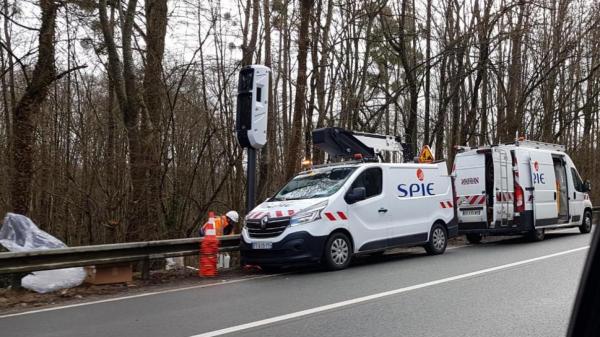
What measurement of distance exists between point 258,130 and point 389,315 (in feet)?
19.9

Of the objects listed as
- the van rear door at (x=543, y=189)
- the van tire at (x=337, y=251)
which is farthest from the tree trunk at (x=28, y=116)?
the van rear door at (x=543, y=189)

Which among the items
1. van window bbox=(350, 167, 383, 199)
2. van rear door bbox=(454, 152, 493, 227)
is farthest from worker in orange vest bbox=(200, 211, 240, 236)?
van rear door bbox=(454, 152, 493, 227)

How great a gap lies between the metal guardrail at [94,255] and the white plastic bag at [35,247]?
1.28ft

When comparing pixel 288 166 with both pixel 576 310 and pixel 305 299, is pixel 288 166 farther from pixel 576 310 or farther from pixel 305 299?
pixel 576 310

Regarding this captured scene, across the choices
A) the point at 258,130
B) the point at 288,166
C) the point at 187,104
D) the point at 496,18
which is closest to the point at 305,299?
the point at 258,130

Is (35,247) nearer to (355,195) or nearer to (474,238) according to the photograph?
(355,195)

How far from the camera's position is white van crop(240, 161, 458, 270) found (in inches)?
391

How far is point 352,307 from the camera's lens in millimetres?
6832

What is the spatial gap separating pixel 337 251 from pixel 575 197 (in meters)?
10.2

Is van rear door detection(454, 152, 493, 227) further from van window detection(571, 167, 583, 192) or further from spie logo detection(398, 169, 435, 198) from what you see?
van window detection(571, 167, 583, 192)

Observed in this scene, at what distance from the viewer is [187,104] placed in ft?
56.5

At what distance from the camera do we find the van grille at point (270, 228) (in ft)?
32.6

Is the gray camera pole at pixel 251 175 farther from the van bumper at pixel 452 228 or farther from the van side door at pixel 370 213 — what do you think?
the van bumper at pixel 452 228

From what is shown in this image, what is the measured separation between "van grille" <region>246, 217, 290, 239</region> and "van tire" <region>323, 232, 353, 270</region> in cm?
90
